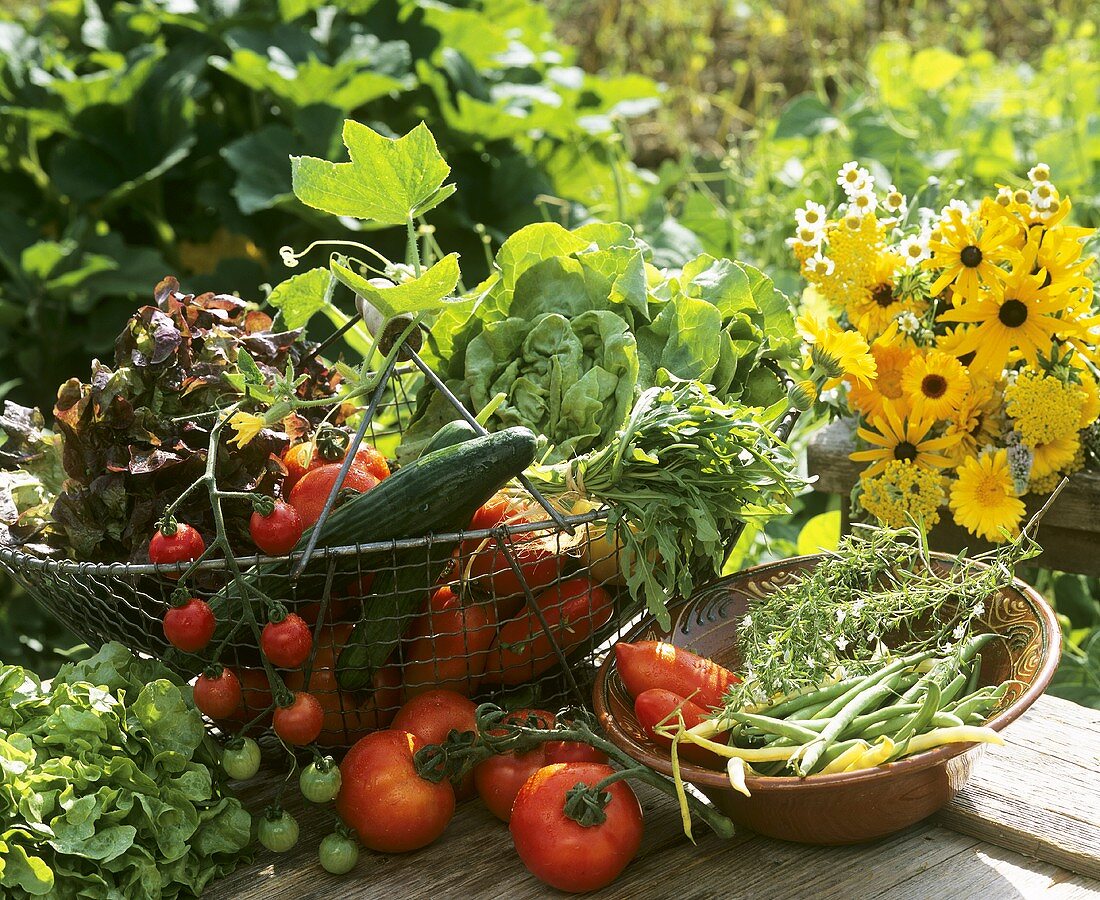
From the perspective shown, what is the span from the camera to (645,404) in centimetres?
138

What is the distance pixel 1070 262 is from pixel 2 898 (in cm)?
142

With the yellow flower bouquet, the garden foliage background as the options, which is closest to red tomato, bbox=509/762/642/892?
Answer: the yellow flower bouquet

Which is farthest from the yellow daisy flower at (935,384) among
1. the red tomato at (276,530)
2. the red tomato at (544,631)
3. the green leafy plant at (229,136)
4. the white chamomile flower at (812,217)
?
the green leafy plant at (229,136)

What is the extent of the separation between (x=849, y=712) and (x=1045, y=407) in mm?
607

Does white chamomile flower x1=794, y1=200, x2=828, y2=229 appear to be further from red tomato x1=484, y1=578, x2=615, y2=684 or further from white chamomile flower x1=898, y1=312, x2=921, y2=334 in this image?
red tomato x1=484, y1=578, x2=615, y2=684

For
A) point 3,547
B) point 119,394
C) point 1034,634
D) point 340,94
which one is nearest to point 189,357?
point 119,394

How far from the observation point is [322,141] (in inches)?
119

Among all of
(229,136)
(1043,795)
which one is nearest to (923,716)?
(1043,795)

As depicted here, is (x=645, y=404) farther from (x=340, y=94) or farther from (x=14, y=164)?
(x=14, y=164)

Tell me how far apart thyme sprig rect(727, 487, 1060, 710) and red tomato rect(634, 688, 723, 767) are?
2.0 inches

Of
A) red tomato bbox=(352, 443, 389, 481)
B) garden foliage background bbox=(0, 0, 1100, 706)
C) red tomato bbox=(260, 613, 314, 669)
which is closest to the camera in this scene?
red tomato bbox=(260, 613, 314, 669)

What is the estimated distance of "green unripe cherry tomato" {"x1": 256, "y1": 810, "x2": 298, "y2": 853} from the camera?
1288 mm

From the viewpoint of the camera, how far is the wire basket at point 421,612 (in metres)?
1.35

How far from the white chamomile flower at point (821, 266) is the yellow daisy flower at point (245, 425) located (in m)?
0.82
